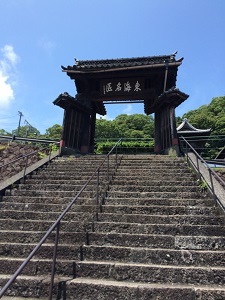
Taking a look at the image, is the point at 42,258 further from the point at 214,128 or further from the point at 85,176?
the point at 214,128

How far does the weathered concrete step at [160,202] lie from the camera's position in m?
5.16

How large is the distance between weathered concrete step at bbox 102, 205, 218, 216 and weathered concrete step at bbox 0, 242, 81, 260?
1.27 metres

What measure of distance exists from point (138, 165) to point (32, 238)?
4.61 meters

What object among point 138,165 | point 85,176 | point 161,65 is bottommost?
point 85,176

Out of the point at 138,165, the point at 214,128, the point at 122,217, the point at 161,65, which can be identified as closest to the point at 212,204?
the point at 122,217

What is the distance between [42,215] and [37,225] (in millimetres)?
359

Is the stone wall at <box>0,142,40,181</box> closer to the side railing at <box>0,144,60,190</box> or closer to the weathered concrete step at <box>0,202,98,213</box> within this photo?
the side railing at <box>0,144,60,190</box>

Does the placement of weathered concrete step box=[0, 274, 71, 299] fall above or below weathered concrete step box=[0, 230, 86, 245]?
below

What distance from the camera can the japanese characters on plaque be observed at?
11750mm

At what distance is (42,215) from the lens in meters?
5.10

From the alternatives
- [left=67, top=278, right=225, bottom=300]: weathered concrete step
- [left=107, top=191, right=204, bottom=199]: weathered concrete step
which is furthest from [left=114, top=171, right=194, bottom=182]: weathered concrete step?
[left=67, top=278, right=225, bottom=300]: weathered concrete step

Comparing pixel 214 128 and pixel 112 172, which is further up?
pixel 214 128

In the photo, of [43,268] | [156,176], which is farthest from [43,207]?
[156,176]

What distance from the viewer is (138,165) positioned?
819 cm
